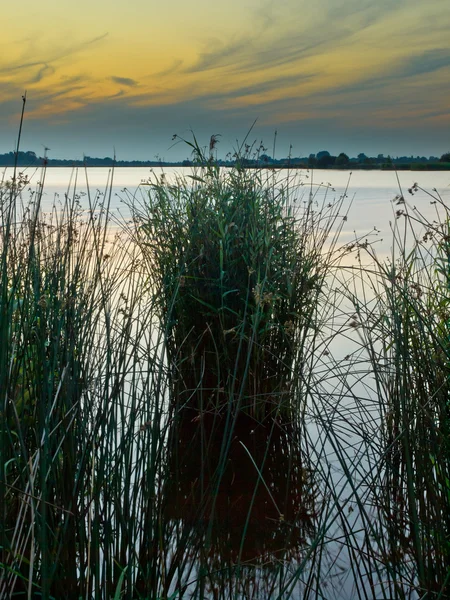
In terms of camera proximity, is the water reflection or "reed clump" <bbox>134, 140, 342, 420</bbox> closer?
the water reflection

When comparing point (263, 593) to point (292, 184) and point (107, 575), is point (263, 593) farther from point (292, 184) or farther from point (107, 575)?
point (292, 184)

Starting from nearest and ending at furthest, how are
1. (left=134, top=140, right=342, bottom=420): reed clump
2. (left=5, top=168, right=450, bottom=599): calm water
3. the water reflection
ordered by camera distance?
(left=5, top=168, right=450, bottom=599): calm water, the water reflection, (left=134, top=140, right=342, bottom=420): reed clump

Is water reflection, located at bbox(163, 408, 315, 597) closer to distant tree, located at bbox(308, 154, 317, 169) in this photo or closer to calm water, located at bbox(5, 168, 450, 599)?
calm water, located at bbox(5, 168, 450, 599)

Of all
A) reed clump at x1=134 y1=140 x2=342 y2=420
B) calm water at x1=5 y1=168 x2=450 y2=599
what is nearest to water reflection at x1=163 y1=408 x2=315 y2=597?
calm water at x1=5 y1=168 x2=450 y2=599

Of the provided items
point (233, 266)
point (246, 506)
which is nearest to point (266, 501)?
point (246, 506)

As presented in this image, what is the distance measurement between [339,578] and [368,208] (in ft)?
50.6

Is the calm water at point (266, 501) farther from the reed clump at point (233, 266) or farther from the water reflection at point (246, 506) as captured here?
the reed clump at point (233, 266)

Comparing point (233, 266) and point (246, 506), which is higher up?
point (233, 266)

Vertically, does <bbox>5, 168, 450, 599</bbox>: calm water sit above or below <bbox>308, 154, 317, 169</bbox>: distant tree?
below

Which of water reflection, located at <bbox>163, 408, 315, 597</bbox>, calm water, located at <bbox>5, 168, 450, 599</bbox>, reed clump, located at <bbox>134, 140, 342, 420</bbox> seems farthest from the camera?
reed clump, located at <bbox>134, 140, 342, 420</bbox>

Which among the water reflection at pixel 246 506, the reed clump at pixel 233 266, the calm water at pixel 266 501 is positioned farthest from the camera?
the reed clump at pixel 233 266

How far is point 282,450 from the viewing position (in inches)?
123

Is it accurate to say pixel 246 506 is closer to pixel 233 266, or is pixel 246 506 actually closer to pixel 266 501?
pixel 266 501

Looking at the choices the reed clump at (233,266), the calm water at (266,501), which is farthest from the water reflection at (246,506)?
the reed clump at (233,266)
